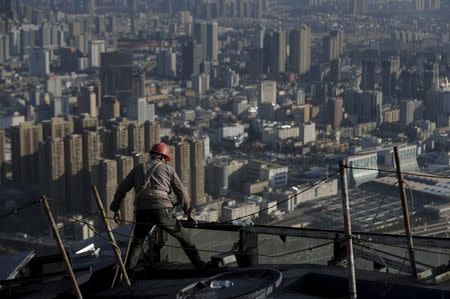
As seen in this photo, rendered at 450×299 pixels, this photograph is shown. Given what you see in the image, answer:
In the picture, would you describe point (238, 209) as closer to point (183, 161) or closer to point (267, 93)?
point (183, 161)

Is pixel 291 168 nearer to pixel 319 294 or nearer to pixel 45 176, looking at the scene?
pixel 45 176

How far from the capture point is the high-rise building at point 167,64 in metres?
18.6

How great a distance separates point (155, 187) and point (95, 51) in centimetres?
1905

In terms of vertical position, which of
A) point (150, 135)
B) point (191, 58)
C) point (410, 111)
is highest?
point (191, 58)

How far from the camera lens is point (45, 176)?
319 inches

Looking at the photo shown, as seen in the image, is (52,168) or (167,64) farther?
(167,64)

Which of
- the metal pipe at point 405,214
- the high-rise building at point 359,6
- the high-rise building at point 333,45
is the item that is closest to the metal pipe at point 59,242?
the metal pipe at point 405,214

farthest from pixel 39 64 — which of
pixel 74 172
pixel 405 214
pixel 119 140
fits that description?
pixel 405 214

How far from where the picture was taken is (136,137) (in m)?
8.94

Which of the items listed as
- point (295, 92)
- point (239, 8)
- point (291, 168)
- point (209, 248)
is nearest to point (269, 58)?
point (295, 92)

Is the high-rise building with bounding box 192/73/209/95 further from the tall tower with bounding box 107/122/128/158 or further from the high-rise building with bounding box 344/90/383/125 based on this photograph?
the tall tower with bounding box 107/122/128/158

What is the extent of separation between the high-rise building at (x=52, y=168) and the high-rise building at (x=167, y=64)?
10164mm

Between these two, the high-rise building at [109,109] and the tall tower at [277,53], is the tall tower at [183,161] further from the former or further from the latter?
the tall tower at [277,53]

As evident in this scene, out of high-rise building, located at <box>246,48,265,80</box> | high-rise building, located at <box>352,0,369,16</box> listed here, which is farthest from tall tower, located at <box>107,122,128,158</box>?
high-rise building, located at <box>352,0,369,16</box>
